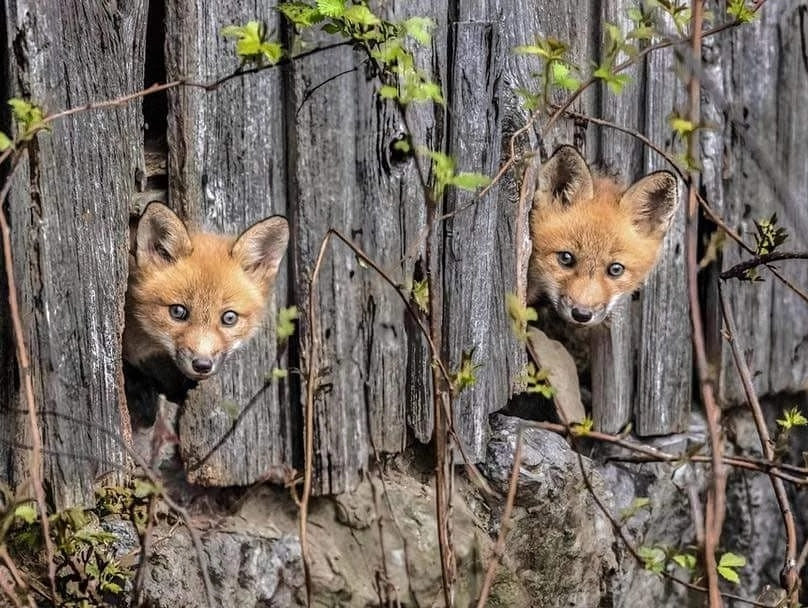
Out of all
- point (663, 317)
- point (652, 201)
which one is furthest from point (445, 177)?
point (663, 317)

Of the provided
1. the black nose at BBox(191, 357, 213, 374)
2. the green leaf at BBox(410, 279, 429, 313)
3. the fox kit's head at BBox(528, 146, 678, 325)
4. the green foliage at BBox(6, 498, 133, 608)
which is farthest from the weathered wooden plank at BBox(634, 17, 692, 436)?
the green foliage at BBox(6, 498, 133, 608)

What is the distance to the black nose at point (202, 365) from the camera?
349 cm

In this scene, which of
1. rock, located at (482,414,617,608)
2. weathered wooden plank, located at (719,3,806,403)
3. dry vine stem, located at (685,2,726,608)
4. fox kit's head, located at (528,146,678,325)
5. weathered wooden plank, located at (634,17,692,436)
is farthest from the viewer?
weathered wooden plank, located at (719,3,806,403)

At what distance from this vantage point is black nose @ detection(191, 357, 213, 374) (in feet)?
11.4

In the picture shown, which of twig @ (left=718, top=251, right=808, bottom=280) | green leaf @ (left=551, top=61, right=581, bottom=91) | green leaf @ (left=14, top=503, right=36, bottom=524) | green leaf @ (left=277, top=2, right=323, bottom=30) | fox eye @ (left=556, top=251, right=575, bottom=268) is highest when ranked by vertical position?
green leaf @ (left=277, top=2, right=323, bottom=30)

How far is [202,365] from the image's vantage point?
3.49 m

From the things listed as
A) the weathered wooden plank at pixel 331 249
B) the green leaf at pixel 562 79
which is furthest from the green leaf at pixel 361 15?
the green leaf at pixel 562 79

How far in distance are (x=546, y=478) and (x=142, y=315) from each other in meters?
1.60

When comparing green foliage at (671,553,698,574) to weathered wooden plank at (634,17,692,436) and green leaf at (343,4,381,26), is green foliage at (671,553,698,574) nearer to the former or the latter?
weathered wooden plank at (634,17,692,436)

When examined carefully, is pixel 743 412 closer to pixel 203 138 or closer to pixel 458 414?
pixel 458 414

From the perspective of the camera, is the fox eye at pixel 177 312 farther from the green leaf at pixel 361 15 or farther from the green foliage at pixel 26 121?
the green leaf at pixel 361 15

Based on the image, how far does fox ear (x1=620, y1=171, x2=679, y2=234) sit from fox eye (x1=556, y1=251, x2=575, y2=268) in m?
0.30

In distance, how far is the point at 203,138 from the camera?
3328 millimetres

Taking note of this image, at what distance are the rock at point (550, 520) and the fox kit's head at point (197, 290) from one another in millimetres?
1065
